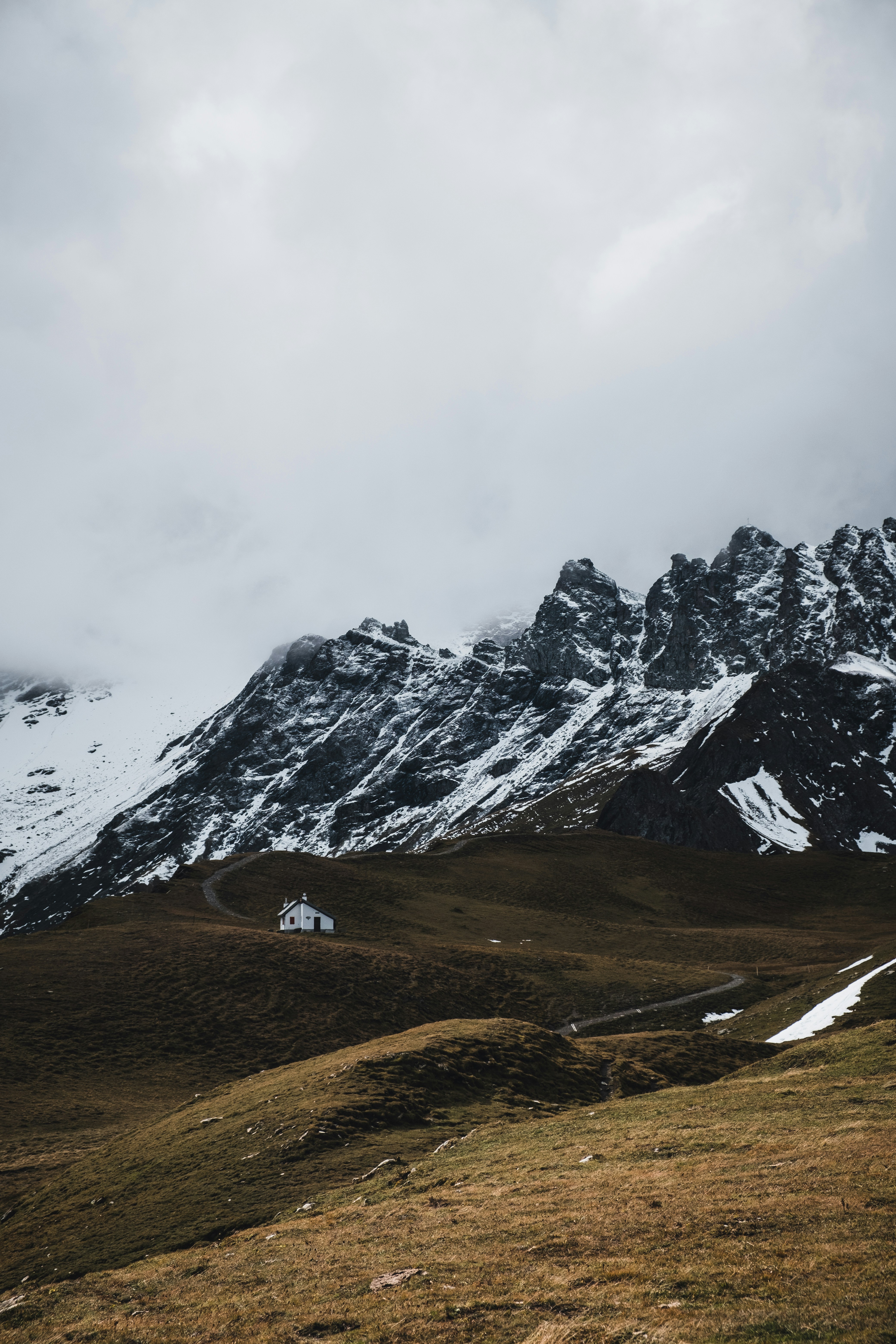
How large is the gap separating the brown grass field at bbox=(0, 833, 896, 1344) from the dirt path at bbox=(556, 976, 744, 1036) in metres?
1.37

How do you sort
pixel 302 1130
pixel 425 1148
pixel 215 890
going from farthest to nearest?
pixel 215 890 → pixel 302 1130 → pixel 425 1148

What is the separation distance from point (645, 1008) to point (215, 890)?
69.2 m

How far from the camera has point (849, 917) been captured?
146m

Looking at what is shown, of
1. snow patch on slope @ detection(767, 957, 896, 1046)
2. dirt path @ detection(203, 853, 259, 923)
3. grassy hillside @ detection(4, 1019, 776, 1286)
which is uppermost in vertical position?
dirt path @ detection(203, 853, 259, 923)

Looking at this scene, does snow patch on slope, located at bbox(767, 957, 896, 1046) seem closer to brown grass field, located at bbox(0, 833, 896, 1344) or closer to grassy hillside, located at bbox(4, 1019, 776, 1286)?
brown grass field, located at bbox(0, 833, 896, 1344)

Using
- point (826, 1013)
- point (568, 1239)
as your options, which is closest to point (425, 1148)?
point (568, 1239)

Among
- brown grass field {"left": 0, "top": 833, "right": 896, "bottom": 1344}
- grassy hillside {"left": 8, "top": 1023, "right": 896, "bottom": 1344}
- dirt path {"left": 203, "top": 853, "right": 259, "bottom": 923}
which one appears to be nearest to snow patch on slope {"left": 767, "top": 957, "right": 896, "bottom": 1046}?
brown grass field {"left": 0, "top": 833, "right": 896, "bottom": 1344}

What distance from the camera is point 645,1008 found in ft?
250

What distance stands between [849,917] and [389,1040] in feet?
411

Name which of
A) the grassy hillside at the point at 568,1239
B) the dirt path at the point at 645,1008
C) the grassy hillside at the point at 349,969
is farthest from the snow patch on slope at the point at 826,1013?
the grassy hillside at the point at 568,1239

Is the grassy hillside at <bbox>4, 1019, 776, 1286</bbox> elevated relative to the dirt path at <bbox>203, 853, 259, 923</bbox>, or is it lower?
lower

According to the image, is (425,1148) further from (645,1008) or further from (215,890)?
(215,890)

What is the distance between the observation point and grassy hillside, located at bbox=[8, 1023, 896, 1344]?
1370cm

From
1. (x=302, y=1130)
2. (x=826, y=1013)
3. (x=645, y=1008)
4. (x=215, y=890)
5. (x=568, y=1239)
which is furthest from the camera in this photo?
(x=215, y=890)
